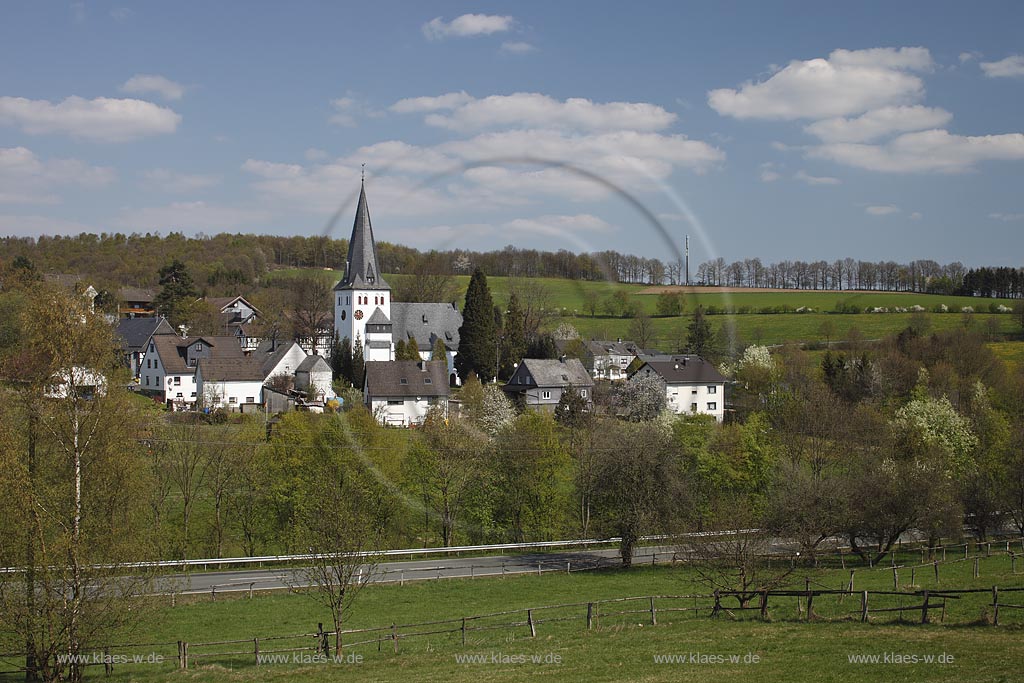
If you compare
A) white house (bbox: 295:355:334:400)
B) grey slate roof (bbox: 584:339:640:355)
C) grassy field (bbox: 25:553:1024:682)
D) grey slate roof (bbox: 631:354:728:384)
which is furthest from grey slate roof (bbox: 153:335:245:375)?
grassy field (bbox: 25:553:1024:682)

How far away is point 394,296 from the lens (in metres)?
79.8

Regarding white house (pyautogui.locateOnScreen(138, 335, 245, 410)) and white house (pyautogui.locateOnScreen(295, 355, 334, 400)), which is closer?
white house (pyautogui.locateOnScreen(295, 355, 334, 400))

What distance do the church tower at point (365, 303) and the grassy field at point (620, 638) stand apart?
48.5 metres

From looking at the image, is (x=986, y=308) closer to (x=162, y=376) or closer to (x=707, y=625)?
(x=162, y=376)

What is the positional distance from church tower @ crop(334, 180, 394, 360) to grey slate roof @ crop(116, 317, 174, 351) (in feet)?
46.6

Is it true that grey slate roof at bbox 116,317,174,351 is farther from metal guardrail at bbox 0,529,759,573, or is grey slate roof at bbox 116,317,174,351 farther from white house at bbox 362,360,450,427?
metal guardrail at bbox 0,529,759,573

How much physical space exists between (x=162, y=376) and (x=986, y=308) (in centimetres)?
8011

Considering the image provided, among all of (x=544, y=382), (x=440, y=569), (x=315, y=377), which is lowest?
(x=440, y=569)

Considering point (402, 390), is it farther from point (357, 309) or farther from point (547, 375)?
point (357, 309)

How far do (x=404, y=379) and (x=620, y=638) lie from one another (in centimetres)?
3755

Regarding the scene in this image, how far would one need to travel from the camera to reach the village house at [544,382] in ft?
185

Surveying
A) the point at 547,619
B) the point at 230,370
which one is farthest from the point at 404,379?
the point at 547,619

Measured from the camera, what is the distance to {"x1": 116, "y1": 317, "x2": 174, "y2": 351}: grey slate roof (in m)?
73.6

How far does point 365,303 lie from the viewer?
243 feet
